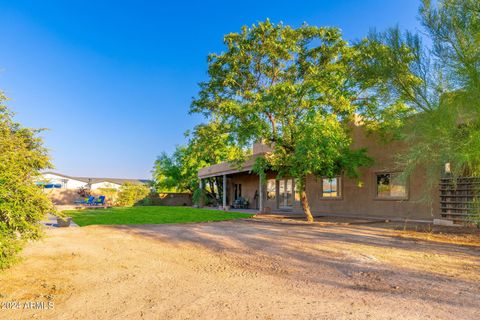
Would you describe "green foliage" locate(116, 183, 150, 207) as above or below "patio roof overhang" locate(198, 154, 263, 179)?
below

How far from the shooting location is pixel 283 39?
15492mm

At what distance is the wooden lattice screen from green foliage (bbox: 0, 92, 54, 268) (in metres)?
11.5

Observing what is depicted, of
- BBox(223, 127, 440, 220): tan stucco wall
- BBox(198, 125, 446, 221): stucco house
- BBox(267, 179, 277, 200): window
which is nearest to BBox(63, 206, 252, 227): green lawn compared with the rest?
BBox(198, 125, 446, 221): stucco house

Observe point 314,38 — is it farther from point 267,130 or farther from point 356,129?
point 267,130

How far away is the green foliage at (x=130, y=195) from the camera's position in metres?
30.1

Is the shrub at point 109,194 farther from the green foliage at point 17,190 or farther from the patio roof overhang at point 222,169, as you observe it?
the green foliage at point 17,190

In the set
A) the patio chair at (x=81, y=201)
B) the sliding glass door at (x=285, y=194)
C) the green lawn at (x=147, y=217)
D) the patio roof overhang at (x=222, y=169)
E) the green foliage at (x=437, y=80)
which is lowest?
the green lawn at (x=147, y=217)

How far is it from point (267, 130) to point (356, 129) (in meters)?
5.46

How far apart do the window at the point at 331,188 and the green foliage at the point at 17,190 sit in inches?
569

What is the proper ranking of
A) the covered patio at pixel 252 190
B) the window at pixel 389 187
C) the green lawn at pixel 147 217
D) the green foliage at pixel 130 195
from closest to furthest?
the window at pixel 389 187
the green lawn at pixel 147 217
the covered patio at pixel 252 190
the green foliage at pixel 130 195

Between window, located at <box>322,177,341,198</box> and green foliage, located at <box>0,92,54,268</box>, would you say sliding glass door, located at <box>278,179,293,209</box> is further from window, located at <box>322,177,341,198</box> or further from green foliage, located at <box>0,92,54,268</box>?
green foliage, located at <box>0,92,54,268</box>

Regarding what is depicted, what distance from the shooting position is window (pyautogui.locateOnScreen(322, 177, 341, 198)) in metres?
17.3

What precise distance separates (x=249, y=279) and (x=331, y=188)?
13721 millimetres

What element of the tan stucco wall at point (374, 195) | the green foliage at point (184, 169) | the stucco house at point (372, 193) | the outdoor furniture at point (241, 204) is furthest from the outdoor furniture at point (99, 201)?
the tan stucco wall at point (374, 195)
